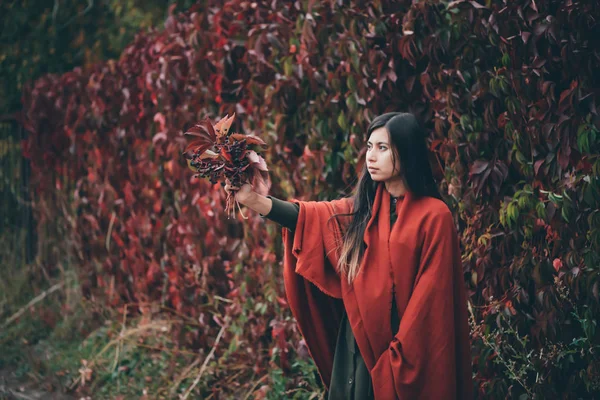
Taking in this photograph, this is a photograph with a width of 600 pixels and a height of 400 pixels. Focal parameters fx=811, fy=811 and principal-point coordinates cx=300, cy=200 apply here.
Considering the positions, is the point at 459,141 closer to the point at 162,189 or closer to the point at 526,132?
the point at 526,132

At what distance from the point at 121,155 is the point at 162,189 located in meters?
0.86

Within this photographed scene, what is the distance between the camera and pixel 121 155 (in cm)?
684

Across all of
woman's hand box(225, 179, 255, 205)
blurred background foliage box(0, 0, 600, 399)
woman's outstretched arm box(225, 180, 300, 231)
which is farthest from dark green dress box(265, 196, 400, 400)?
blurred background foliage box(0, 0, 600, 399)

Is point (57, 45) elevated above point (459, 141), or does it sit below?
above

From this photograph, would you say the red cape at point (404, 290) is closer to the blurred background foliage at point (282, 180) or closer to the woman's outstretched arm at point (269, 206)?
the woman's outstretched arm at point (269, 206)

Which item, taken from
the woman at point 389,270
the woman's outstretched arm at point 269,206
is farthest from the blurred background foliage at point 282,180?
the woman's outstretched arm at point 269,206

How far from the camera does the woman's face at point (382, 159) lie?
301 cm

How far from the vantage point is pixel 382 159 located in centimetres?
302

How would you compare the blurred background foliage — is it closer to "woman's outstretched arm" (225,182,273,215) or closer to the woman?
the woman

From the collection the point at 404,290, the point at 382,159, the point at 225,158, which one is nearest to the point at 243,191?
the point at 225,158

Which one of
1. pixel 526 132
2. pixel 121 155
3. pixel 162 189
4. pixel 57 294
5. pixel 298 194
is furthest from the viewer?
pixel 57 294

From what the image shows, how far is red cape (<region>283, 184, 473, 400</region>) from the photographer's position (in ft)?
9.53

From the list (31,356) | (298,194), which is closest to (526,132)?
(298,194)

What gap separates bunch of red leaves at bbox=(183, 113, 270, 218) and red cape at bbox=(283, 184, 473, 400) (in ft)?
A: 0.87
